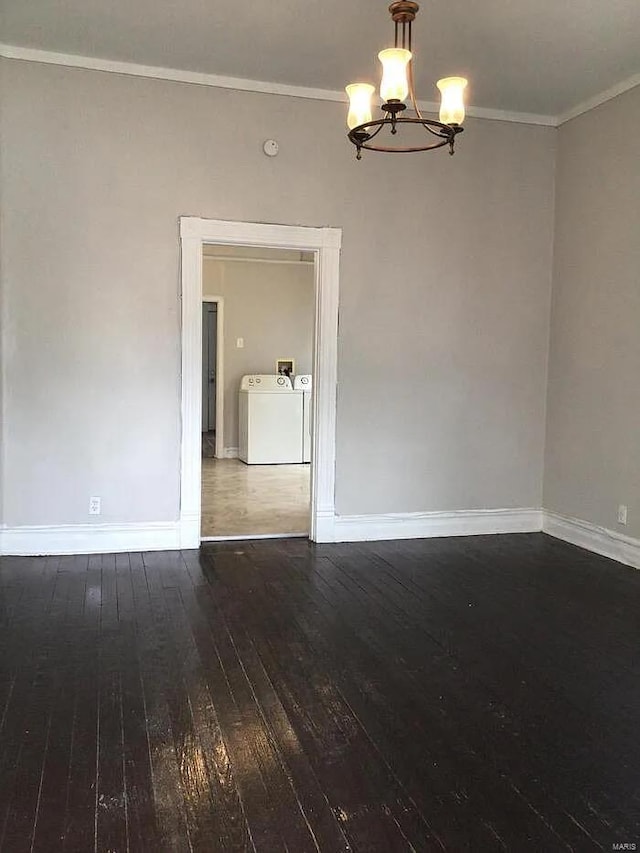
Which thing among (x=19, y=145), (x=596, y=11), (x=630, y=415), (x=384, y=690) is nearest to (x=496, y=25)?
(x=596, y=11)

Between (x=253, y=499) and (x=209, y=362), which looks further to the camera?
(x=209, y=362)

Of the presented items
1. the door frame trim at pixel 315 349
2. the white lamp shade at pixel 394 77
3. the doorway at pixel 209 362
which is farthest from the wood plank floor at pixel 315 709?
the doorway at pixel 209 362

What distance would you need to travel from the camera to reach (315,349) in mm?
5031

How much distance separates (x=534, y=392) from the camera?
5.49m

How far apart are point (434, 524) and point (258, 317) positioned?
195 inches

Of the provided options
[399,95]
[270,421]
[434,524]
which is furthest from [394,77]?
[270,421]

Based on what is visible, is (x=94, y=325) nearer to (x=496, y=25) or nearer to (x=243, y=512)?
(x=243, y=512)

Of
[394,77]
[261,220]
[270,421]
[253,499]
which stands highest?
[394,77]

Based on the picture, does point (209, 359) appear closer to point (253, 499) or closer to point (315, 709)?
point (253, 499)

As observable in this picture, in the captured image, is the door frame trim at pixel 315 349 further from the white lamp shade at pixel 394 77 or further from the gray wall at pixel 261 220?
the white lamp shade at pixel 394 77

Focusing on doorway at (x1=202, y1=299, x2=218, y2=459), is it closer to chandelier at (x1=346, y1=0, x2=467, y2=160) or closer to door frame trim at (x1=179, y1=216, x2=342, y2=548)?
door frame trim at (x1=179, y1=216, x2=342, y2=548)

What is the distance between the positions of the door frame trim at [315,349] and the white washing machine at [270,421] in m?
3.82

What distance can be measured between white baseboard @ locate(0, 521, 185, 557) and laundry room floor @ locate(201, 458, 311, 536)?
0.52 m

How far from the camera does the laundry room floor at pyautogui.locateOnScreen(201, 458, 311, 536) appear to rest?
217 inches
